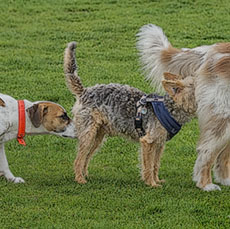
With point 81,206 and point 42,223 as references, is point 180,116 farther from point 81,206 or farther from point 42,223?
point 42,223

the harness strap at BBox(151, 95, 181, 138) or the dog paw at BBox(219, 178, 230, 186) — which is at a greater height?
the harness strap at BBox(151, 95, 181, 138)

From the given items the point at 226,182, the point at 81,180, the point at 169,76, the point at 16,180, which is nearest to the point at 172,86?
the point at 169,76

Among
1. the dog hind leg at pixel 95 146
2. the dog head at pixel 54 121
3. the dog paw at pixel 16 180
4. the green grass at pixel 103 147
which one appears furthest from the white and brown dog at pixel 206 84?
the dog paw at pixel 16 180

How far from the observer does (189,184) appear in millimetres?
7586

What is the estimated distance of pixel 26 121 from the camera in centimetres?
763

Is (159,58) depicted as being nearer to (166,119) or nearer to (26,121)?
(166,119)

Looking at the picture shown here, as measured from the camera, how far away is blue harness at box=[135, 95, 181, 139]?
7.37 meters

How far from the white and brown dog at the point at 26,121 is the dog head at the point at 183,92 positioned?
120 centimetres

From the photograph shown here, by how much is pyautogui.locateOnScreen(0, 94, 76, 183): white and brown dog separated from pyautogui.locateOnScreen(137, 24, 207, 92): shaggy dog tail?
1.07 meters

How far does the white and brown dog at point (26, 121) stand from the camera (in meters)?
7.48

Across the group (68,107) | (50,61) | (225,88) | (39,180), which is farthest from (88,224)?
(50,61)

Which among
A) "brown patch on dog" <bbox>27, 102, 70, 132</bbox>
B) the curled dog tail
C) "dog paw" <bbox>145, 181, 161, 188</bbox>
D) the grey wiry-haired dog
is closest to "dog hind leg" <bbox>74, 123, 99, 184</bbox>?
the grey wiry-haired dog

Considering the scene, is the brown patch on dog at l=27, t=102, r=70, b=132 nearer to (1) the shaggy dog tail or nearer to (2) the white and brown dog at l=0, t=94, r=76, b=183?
(2) the white and brown dog at l=0, t=94, r=76, b=183

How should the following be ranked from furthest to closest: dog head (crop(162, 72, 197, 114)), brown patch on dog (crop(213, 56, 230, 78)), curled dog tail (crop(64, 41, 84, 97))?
curled dog tail (crop(64, 41, 84, 97)) < dog head (crop(162, 72, 197, 114)) < brown patch on dog (crop(213, 56, 230, 78))
